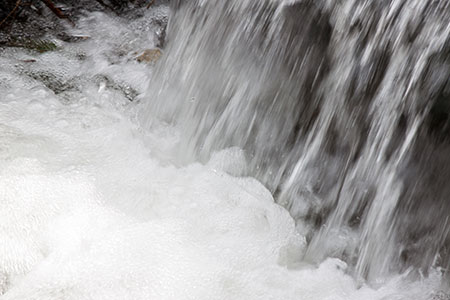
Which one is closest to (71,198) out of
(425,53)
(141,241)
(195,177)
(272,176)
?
(141,241)

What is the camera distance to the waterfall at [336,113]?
2.15 metres

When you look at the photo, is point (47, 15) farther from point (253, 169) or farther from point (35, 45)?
point (253, 169)

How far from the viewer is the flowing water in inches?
84.4

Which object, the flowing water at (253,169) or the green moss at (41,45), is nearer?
the flowing water at (253,169)

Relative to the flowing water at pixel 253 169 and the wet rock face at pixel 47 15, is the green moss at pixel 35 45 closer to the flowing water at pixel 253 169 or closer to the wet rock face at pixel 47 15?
the wet rock face at pixel 47 15

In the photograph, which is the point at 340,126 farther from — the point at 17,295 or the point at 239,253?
the point at 17,295

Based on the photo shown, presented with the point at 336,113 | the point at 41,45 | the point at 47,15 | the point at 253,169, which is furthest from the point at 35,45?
the point at 336,113

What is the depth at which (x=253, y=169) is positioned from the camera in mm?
2732

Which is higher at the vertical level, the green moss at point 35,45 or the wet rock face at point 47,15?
the wet rock face at point 47,15

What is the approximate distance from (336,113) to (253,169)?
1.59 feet

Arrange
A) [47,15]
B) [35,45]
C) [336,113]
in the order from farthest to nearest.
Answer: [47,15], [35,45], [336,113]

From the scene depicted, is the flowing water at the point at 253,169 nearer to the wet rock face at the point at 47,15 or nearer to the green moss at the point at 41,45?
the green moss at the point at 41,45

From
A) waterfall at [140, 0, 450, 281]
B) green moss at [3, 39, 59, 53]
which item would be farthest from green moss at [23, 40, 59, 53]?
waterfall at [140, 0, 450, 281]

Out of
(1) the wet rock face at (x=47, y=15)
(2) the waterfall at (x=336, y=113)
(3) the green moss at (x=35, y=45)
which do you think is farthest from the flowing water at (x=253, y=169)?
(1) the wet rock face at (x=47, y=15)
